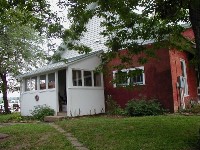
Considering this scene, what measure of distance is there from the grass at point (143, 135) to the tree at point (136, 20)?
2.52 metres

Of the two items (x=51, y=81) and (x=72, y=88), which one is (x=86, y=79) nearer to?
(x=72, y=88)

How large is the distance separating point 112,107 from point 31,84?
6.74 m

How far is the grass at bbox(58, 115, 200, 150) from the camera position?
8.14 meters

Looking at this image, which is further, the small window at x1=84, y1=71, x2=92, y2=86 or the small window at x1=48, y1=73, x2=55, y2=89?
the small window at x1=48, y1=73, x2=55, y2=89

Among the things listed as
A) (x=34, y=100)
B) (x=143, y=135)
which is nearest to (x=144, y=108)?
(x=143, y=135)

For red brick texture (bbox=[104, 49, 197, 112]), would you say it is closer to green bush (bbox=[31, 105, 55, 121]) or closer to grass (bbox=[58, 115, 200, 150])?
green bush (bbox=[31, 105, 55, 121])

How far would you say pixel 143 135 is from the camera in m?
9.46

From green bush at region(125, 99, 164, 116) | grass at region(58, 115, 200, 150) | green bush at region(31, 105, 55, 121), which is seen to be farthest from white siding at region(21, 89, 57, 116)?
grass at region(58, 115, 200, 150)

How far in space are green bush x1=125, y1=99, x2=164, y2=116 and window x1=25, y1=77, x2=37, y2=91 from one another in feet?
26.2

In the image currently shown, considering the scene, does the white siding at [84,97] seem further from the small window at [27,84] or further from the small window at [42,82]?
the small window at [27,84]

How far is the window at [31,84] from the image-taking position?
21.1 metres

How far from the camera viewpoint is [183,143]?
824 cm

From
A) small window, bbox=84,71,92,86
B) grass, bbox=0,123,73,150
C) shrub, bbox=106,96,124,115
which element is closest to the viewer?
grass, bbox=0,123,73,150

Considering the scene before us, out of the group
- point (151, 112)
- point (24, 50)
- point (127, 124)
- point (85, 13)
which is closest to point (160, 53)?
point (151, 112)
